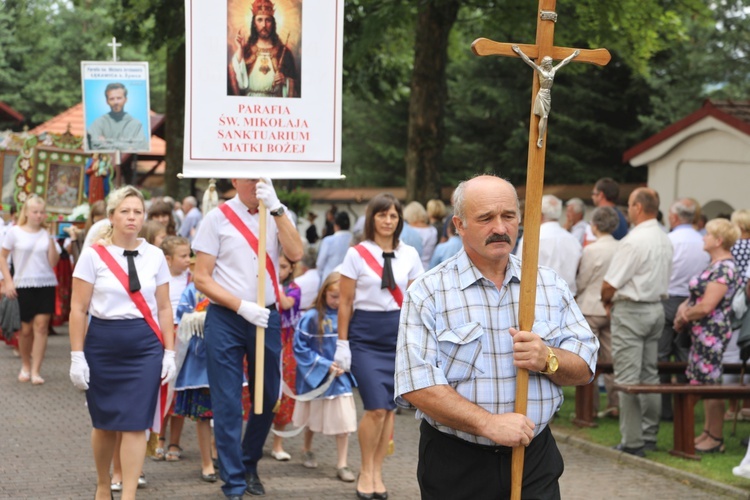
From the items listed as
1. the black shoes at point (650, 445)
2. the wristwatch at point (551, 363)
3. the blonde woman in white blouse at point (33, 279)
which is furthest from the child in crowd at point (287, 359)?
the wristwatch at point (551, 363)

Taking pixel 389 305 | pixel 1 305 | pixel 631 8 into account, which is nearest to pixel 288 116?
pixel 389 305

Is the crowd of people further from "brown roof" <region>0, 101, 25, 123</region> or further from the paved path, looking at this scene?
"brown roof" <region>0, 101, 25, 123</region>

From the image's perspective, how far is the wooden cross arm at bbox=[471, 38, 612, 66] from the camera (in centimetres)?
427

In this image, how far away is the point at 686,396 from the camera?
30.1ft

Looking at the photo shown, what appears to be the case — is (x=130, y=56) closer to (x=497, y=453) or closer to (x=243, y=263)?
(x=243, y=263)

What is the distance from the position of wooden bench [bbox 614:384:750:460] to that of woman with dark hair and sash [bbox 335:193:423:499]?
6.95 feet

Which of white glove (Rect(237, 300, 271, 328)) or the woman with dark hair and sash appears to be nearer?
white glove (Rect(237, 300, 271, 328))

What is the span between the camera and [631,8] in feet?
57.2

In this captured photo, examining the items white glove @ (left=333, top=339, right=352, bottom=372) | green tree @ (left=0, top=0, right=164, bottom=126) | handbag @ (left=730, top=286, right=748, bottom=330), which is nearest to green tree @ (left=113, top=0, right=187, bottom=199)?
handbag @ (left=730, top=286, right=748, bottom=330)

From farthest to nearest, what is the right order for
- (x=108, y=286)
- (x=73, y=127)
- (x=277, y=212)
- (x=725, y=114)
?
(x=73, y=127), (x=725, y=114), (x=277, y=212), (x=108, y=286)

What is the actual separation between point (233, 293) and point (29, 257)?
6055mm

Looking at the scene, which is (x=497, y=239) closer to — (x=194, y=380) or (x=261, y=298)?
(x=261, y=298)

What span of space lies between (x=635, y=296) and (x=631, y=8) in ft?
30.0

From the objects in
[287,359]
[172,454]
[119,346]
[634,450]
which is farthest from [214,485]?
[634,450]
